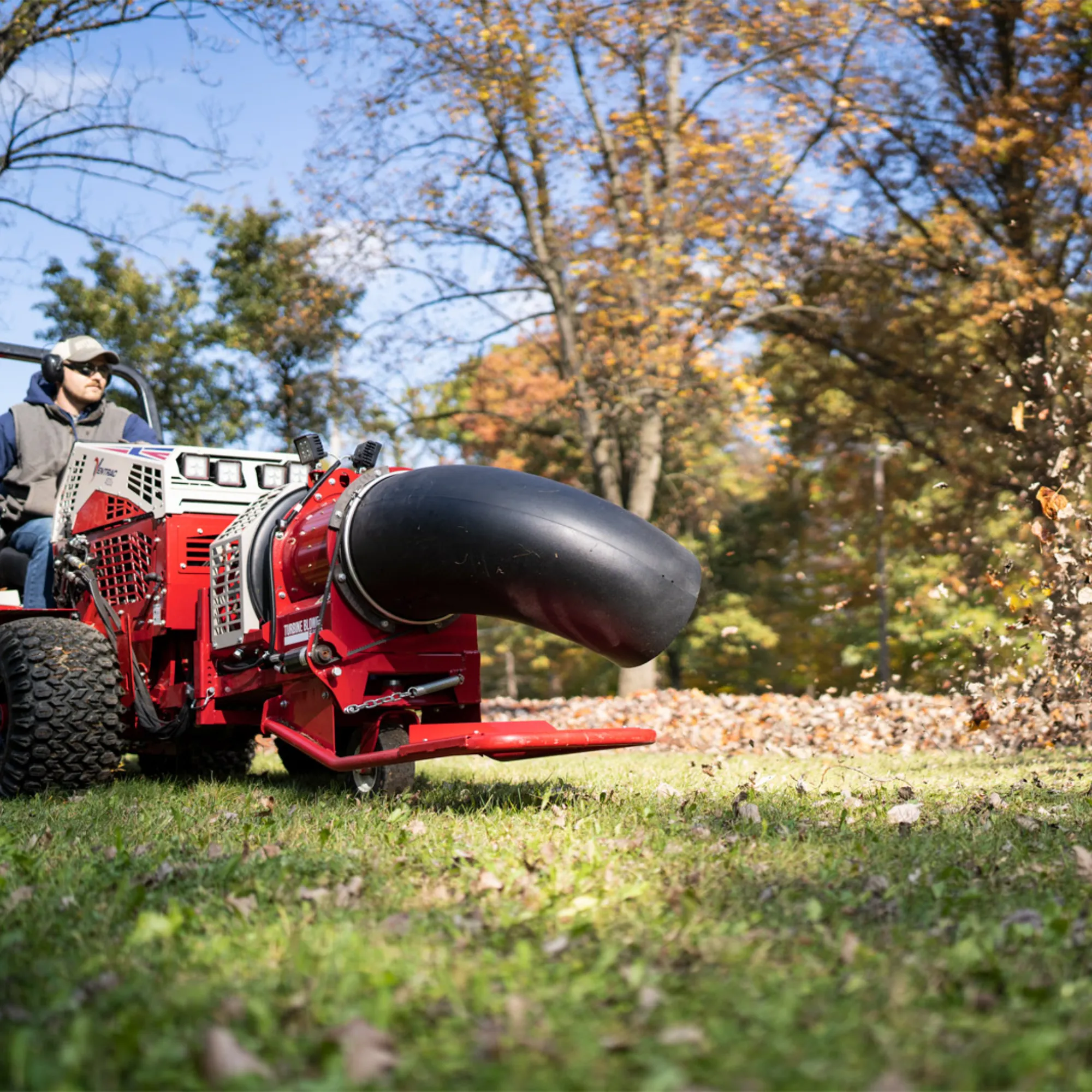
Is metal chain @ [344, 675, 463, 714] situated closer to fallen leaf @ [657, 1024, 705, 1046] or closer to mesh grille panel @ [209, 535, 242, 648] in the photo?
mesh grille panel @ [209, 535, 242, 648]

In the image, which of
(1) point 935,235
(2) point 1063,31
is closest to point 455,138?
(1) point 935,235

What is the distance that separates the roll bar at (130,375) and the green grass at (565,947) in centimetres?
320

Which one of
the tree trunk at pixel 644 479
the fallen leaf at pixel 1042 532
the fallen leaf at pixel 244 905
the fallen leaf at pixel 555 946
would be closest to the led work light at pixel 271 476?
the fallen leaf at pixel 244 905

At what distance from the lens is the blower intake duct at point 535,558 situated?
13.9 ft

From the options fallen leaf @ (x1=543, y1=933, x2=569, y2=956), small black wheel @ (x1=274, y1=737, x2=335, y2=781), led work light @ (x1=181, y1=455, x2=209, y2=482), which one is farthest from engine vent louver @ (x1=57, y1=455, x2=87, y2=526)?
fallen leaf @ (x1=543, y1=933, x2=569, y2=956)

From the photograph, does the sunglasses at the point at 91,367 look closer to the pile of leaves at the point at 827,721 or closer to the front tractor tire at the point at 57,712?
the front tractor tire at the point at 57,712

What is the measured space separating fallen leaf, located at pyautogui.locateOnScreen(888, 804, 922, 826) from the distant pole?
22.2 feet

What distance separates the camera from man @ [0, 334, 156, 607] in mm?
6648

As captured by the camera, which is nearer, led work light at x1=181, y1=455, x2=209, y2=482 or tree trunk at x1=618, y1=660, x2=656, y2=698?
led work light at x1=181, y1=455, x2=209, y2=482

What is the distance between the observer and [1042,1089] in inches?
76.7

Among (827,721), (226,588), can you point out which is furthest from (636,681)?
(226,588)

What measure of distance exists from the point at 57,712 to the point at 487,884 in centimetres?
295

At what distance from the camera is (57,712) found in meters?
5.43

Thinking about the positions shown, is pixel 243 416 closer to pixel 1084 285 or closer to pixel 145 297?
pixel 145 297
